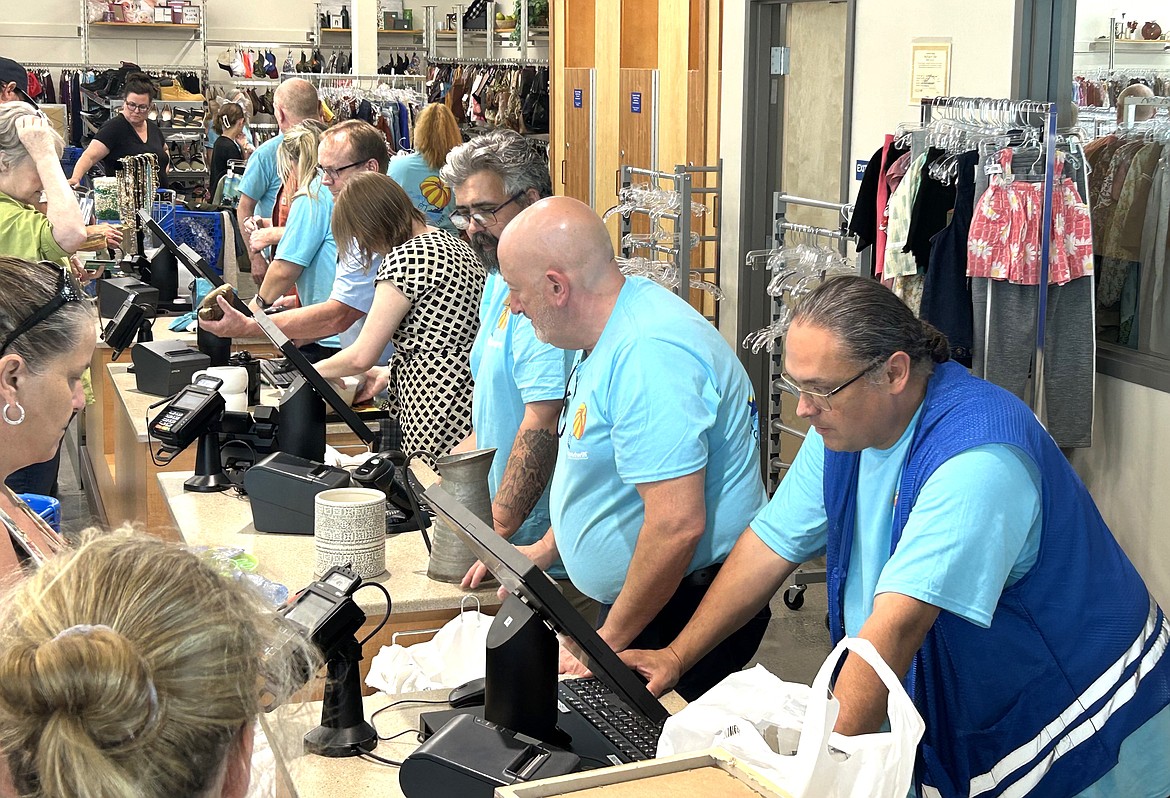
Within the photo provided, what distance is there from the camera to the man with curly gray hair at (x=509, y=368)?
299 cm

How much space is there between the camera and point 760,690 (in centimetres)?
181

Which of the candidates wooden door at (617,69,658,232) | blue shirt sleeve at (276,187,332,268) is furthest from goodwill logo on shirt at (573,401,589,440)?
wooden door at (617,69,658,232)

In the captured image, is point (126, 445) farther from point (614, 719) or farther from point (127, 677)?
point (127, 677)

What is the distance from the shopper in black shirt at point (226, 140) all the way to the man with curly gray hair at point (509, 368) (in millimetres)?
6875

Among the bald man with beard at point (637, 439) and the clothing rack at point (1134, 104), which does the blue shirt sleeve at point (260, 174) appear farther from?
the bald man with beard at point (637, 439)

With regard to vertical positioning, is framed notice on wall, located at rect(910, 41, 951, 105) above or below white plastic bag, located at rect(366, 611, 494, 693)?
above

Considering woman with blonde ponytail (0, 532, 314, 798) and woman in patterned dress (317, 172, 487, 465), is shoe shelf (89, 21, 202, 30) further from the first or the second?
woman with blonde ponytail (0, 532, 314, 798)

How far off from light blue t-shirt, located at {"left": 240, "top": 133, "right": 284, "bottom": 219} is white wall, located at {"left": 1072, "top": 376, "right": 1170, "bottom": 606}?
4.67m

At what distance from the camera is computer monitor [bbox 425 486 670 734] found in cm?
172

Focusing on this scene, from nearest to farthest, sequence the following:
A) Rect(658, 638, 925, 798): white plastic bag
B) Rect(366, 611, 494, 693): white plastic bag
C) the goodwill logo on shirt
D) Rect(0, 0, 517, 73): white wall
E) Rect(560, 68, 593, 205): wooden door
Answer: Rect(658, 638, 925, 798): white plastic bag → Rect(366, 611, 494, 693): white plastic bag → the goodwill logo on shirt → Rect(560, 68, 593, 205): wooden door → Rect(0, 0, 517, 73): white wall

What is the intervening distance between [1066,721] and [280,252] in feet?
12.3

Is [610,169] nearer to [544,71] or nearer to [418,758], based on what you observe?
[544,71]

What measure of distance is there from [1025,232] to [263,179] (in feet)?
15.4

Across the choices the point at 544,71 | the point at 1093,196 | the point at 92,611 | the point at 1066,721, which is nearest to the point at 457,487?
the point at 1066,721
